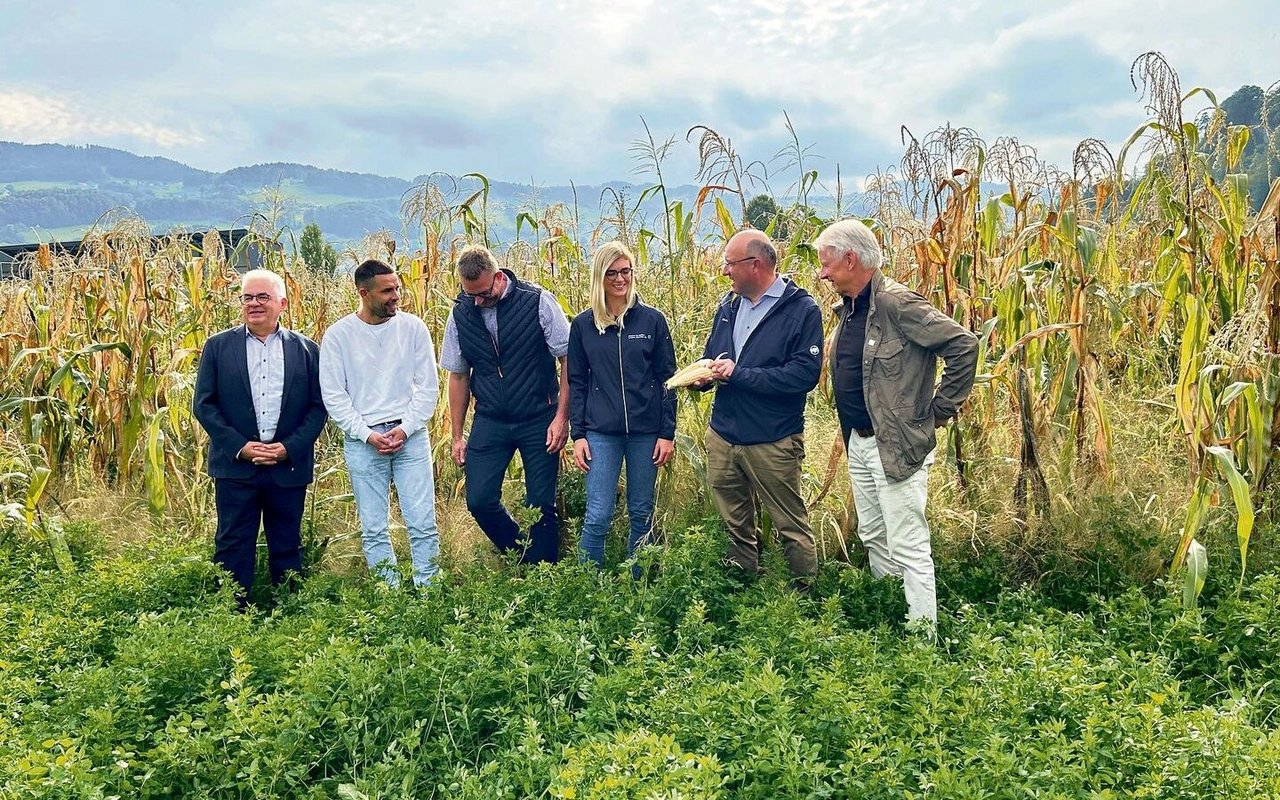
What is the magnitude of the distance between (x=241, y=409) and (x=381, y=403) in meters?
0.71

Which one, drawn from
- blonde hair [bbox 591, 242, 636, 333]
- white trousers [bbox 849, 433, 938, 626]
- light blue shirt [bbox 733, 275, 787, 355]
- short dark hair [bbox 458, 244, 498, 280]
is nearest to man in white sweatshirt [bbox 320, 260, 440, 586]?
short dark hair [bbox 458, 244, 498, 280]

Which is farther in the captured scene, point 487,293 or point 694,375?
point 487,293

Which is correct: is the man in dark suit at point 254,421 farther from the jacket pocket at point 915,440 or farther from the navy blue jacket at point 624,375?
the jacket pocket at point 915,440

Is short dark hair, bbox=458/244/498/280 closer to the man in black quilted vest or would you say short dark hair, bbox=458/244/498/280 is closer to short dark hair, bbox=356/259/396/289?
the man in black quilted vest

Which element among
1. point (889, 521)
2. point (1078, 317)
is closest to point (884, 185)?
point (1078, 317)

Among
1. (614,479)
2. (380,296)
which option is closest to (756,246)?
(614,479)

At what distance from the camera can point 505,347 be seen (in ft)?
14.7

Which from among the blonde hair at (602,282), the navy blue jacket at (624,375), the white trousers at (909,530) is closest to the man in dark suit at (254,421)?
the navy blue jacket at (624,375)

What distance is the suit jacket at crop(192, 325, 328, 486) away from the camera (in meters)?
4.36

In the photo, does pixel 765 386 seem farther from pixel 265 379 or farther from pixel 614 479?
pixel 265 379

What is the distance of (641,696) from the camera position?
2.91m

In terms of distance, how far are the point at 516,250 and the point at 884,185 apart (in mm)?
2653

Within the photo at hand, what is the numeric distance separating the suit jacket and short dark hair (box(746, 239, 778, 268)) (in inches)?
93.6

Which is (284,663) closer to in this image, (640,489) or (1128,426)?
(640,489)
